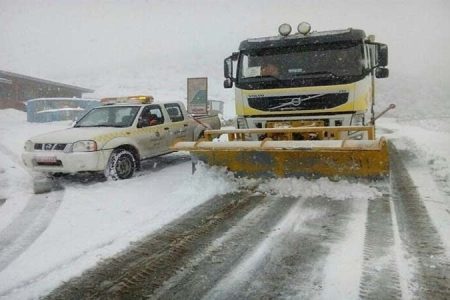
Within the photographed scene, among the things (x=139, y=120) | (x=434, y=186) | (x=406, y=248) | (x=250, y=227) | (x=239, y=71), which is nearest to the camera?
(x=406, y=248)

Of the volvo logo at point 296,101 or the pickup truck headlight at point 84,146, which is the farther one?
the pickup truck headlight at point 84,146

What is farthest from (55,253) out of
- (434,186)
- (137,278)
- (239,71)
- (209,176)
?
(434,186)

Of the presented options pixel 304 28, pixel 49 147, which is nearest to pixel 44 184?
pixel 49 147

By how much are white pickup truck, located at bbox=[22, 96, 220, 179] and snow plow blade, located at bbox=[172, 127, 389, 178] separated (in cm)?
173

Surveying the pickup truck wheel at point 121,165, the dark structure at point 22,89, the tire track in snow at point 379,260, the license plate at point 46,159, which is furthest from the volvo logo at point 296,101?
the dark structure at point 22,89

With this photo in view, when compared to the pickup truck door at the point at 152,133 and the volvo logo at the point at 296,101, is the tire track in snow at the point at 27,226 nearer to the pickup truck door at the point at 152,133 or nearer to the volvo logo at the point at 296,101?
the pickup truck door at the point at 152,133

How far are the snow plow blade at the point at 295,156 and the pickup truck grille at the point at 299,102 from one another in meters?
0.74

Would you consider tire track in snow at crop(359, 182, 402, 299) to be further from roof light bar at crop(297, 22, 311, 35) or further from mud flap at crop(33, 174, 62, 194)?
mud flap at crop(33, 174, 62, 194)

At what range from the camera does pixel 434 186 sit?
6.21 metres

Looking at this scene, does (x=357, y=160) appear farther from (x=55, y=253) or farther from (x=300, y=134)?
(x=55, y=253)

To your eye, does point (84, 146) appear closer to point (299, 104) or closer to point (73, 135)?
point (73, 135)

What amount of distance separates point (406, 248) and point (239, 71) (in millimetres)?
4729

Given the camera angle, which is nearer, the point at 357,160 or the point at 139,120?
the point at 357,160

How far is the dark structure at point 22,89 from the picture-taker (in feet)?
99.7
